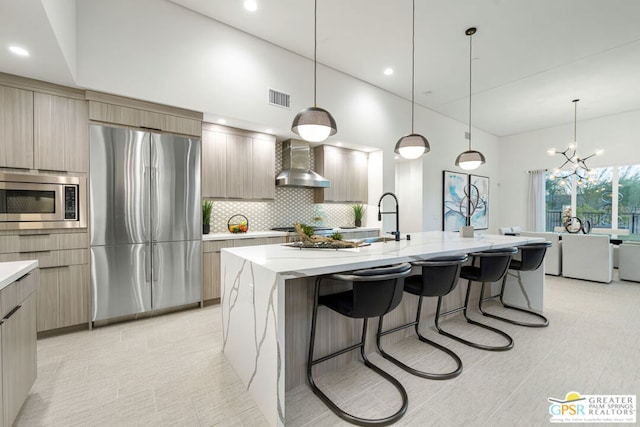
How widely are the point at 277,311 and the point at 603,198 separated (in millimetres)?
8975

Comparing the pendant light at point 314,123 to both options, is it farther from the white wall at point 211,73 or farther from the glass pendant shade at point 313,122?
the white wall at point 211,73

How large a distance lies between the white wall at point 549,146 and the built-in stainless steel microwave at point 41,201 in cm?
983

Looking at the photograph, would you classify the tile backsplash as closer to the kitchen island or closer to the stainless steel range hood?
the stainless steel range hood

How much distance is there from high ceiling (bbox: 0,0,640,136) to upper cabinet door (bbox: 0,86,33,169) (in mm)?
222

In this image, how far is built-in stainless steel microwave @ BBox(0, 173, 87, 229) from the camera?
253 cm

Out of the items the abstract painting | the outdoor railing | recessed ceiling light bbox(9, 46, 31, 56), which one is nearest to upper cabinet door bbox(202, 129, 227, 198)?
recessed ceiling light bbox(9, 46, 31, 56)

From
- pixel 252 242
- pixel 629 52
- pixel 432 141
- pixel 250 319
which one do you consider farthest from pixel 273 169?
pixel 629 52

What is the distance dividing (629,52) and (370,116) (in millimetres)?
3704

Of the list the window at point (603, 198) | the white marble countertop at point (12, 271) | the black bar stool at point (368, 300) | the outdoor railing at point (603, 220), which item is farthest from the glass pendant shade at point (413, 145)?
the outdoor railing at point (603, 220)

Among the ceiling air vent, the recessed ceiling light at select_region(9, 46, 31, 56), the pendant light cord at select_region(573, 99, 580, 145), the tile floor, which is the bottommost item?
the tile floor

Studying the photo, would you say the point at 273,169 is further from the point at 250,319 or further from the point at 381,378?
the point at 381,378

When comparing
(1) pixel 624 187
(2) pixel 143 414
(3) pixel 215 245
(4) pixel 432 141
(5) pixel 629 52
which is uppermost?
(5) pixel 629 52

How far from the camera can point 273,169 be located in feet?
14.3

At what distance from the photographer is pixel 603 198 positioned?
6.88m
